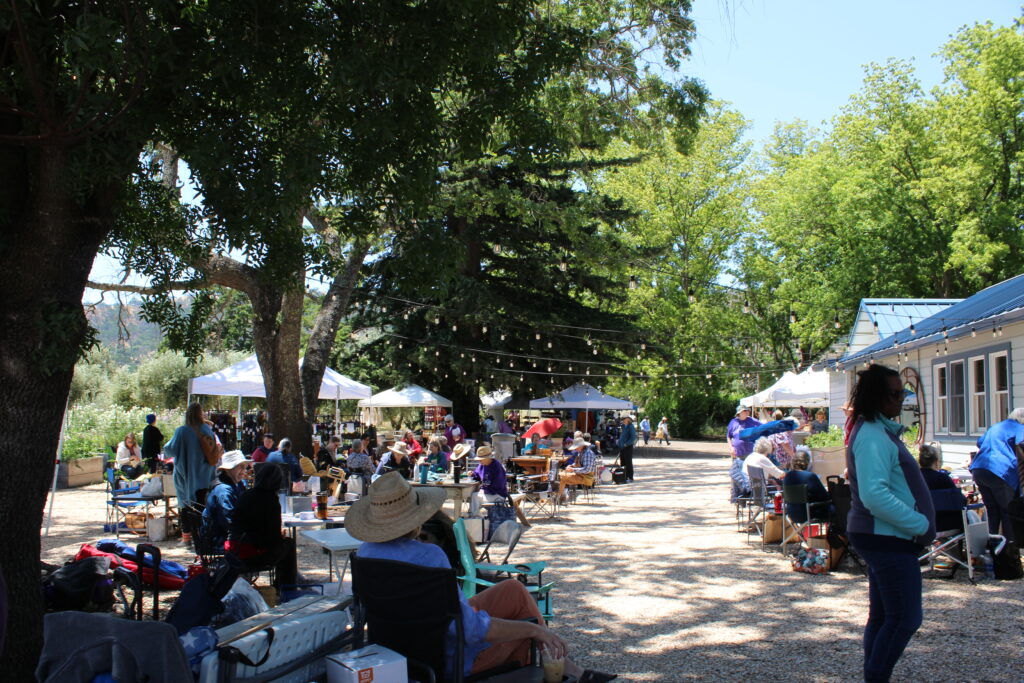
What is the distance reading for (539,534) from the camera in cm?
1118

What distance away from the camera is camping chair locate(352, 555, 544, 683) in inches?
153

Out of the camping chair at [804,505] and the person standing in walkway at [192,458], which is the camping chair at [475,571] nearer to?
the camping chair at [804,505]

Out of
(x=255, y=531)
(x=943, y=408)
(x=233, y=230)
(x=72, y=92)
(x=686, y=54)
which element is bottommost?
(x=255, y=531)

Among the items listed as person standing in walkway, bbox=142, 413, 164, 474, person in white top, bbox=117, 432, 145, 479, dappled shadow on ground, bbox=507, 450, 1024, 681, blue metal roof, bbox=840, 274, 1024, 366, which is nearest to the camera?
dappled shadow on ground, bbox=507, 450, 1024, 681

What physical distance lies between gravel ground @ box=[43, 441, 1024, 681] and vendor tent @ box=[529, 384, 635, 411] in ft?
49.6

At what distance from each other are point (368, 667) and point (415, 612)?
14.9 inches

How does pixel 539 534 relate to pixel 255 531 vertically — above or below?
below

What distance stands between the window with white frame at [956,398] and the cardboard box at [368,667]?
1441cm

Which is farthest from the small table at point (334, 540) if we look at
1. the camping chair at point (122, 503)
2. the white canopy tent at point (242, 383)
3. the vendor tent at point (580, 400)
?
the vendor tent at point (580, 400)

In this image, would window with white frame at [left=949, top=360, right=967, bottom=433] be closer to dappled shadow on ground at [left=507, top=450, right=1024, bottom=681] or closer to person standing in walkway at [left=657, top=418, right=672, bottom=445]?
dappled shadow on ground at [left=507, top=450, right=1024, bottom=681]

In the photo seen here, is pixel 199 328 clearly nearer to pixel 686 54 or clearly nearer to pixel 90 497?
pixel 686 54

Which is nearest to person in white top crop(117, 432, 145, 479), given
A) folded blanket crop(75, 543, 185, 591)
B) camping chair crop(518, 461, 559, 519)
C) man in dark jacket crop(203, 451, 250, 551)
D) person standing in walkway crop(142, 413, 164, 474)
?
person standing in walkway crop(142, 413, 164, 474)

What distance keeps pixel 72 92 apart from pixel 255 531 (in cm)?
342

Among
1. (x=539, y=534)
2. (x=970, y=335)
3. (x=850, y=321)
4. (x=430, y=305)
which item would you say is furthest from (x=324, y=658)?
(x=850, y=321)
